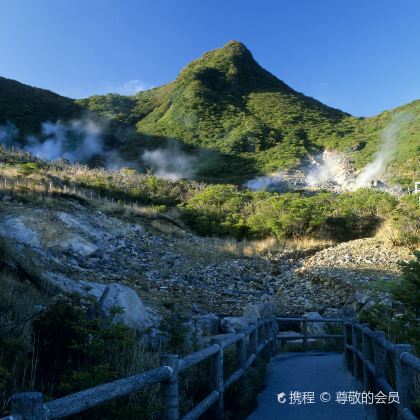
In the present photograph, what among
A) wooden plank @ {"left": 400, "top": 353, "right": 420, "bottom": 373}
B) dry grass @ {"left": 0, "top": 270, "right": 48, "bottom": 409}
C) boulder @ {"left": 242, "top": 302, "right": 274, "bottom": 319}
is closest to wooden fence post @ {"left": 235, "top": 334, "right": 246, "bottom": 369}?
dry grass @ {"left": 0, "top": 270, "right": 48, "bottom": 409}

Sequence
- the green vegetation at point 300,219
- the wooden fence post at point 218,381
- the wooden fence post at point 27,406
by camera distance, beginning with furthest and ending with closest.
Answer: the green vegetation at point 300,219
the wooden fence post at point 218,381
the wooden fence post at point 27,406

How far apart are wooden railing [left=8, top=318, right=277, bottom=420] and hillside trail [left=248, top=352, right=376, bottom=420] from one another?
540 millimetres

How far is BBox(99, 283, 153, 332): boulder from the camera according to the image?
624cm

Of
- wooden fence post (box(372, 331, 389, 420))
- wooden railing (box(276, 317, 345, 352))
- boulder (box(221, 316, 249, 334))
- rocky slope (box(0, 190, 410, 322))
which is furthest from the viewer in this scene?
rocky slope (box(0, 190, 410, 322))

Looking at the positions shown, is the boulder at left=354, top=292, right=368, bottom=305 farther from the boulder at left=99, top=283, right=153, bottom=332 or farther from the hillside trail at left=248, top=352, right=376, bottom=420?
the boulder at left=99, top=283, right=153, bottom=332

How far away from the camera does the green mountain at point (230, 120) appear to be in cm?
5453

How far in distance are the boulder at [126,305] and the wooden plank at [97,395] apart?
3.24 m

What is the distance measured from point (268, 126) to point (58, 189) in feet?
156

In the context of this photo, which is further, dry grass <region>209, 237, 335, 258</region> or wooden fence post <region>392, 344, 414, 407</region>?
dry grass <region>209, 237, 335, 258</region>

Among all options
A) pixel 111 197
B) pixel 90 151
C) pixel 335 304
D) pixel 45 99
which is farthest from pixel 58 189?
pixel 45 99

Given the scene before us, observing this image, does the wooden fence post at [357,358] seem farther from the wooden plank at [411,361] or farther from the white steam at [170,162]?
the white steam at [170,162]

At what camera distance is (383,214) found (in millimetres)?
25125

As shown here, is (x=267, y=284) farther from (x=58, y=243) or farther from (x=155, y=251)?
(x=58, y=243)

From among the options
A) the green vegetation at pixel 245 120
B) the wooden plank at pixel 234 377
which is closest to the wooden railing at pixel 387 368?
the wooden plank at pixel 234 377
